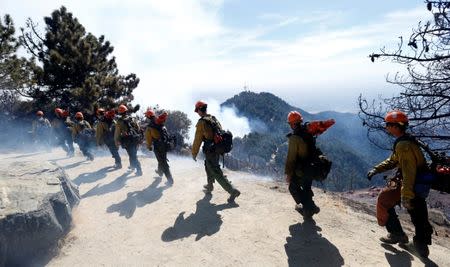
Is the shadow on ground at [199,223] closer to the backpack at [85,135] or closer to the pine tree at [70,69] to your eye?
the backpack at [85,135]

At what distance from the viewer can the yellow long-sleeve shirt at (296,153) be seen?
250 inches

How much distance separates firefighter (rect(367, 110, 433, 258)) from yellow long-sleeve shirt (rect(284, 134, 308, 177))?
1287 millimetres

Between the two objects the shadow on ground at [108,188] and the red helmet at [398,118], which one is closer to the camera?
the red helmet at [398,118]

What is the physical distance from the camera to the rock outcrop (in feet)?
19.7

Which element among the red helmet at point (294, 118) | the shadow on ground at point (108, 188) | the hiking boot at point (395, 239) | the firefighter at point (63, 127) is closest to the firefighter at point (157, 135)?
the shadow on ground at point (108, 188)

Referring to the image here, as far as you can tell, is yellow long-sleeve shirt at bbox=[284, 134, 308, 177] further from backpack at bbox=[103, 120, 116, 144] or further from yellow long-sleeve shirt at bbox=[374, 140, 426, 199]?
backpack at bbox=[103, 120, 116, 144]

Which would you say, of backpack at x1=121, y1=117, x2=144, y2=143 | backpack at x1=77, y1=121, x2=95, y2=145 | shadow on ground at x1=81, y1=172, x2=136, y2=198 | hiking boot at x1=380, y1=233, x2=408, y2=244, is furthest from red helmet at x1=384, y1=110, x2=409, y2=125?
backpack at x1=77, y1=121, x2=95, y2=145

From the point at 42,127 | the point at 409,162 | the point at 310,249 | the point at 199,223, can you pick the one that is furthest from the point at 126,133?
the point at 409,162

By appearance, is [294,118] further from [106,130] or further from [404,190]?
[106,130]

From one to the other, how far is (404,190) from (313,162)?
5.35 ft

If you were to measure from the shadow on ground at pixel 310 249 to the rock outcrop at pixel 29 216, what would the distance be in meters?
4.44

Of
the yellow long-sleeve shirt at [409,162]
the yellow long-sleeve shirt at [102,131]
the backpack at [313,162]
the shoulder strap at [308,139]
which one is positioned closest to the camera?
the yellow long-sleeve shirt at [409,162]

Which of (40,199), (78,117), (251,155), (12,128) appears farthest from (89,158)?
(251,155)

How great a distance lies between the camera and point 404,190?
512cm
